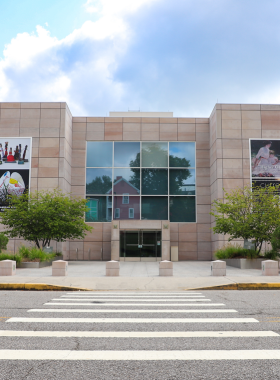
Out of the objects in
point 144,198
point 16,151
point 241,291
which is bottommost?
point 241,291

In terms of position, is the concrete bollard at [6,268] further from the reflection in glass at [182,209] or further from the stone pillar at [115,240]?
the reflection in glass at [182,209]

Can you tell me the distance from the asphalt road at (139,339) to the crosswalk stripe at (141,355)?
13mm

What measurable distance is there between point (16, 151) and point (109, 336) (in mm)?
31737

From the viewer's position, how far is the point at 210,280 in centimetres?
1598

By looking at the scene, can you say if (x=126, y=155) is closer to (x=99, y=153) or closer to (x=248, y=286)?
(x=99, y=153)

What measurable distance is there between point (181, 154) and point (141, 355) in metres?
33.7

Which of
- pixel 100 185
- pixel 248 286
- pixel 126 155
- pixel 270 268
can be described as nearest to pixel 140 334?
pixel 248 286

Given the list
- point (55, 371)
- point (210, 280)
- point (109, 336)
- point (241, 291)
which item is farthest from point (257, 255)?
point (55, 371)

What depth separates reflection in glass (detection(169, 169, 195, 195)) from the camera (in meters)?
37.8

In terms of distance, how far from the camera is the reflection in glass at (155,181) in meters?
37.7

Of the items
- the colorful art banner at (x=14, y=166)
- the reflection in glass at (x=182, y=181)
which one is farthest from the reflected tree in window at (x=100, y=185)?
the reflection in glass at (x=182, y=181)

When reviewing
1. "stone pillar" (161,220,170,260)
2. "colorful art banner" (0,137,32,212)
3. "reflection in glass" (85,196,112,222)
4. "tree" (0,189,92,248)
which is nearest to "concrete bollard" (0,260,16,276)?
"tree" (0,189,92,248)

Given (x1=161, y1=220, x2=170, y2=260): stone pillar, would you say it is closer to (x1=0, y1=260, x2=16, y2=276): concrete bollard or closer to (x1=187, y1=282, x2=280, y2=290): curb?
(x1=0, y1=260, x2=16, y2=276): concrete bollard

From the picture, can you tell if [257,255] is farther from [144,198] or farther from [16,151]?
[16,151]
